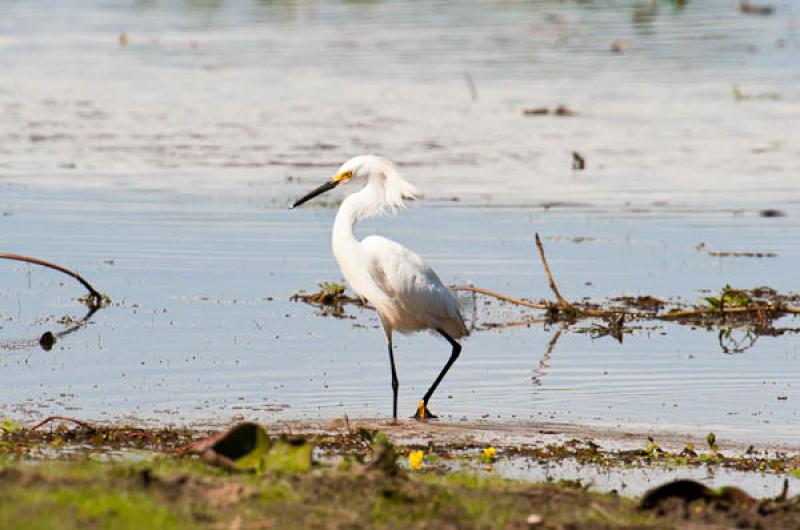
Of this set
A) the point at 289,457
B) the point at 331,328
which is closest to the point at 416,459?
the point at 289,457

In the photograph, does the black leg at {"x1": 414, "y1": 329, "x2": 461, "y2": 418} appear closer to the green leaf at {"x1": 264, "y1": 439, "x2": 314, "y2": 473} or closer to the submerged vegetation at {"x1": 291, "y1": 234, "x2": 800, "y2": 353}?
the submerged vegetation at {"x1": 291, "y1": 234, "x2": 800, "y2": 353}

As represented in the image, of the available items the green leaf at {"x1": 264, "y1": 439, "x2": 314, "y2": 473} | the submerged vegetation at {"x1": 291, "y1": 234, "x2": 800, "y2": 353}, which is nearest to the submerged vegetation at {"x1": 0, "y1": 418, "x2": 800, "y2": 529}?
the green leaf at {"x1": 264, "y1": 439, "x2": 314, "y2": 473}

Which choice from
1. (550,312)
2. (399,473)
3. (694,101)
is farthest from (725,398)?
(694,101)

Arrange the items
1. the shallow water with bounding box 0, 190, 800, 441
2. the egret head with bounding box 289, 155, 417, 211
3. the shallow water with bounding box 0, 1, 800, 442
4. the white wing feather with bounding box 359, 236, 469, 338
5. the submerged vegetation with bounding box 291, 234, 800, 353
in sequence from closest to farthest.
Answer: the shallow water with bounding box 0, 190, 800, 441 → the white wing feather with bounding box 359, 236, 469, 338 → the egret head with bounding box 289, 155, 417, 211 → the shallow water with bounding box 0, 1, 800, 442 → the submerged vegetation with bounding box 291, 234, 800, 353

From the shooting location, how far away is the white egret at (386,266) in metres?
11.0

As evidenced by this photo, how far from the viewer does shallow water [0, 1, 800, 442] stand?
11.4 metres

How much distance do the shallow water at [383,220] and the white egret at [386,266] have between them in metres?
0.61

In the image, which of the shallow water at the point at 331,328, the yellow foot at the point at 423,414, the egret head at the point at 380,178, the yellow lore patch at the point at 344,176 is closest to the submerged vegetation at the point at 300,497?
the yellow foot at the point at 423,414

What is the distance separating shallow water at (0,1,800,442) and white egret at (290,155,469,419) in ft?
2.01

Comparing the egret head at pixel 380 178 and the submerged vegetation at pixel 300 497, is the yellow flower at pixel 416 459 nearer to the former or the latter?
the submerged vegetation at pixel 300 497

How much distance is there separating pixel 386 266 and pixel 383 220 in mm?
7630

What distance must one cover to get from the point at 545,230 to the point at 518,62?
19.8 meters

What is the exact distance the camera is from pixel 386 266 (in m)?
11.0

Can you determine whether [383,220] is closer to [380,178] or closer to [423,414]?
[380,178]
